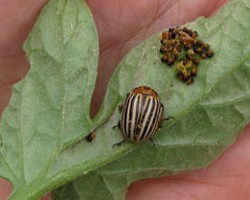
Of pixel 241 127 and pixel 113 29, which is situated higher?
pixel 113 29

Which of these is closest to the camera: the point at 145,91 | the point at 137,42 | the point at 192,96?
the point at 145,91

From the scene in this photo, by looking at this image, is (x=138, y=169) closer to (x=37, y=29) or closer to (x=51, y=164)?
(x=51, y=164)

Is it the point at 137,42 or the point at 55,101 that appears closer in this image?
the point at 55,101

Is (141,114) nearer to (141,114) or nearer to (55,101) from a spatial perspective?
(141,114)

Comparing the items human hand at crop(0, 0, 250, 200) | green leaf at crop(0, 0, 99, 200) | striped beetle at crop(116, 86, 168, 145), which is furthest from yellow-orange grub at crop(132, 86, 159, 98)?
human hand at crop(0, 0, 250, 200)

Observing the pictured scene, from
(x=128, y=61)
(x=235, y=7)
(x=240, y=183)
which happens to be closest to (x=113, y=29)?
(x=128, y=61)

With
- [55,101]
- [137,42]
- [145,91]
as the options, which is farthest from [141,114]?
[137,42]
